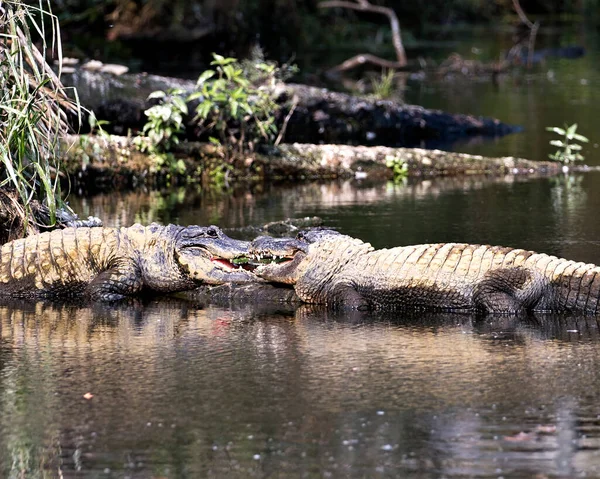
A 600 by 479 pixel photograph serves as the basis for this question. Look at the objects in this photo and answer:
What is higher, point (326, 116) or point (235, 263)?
point (326, 116)

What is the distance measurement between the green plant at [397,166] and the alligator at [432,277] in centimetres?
616

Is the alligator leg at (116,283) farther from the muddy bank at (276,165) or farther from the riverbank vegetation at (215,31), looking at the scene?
the riverbank vegetation at (215,31)

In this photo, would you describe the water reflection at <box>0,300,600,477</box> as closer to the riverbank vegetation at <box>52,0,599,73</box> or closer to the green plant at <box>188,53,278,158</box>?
the green plant at <box>188,53,278,158</box>

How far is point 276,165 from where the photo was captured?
14.5m

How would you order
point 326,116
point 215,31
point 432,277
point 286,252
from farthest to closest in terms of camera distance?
1. point 215,31
2. point 326,116
3. point 286,252
4. point 432,277

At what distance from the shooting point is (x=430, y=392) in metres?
5.90

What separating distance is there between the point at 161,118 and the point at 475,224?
4.49m

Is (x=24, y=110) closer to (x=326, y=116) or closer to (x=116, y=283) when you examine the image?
(x=116, y=283)

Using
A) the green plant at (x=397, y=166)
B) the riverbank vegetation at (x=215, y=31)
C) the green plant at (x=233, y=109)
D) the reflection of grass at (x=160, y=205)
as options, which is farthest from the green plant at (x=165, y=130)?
the riverbank vegetation at (x=215, y=31)

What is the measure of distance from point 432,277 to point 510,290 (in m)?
0.51

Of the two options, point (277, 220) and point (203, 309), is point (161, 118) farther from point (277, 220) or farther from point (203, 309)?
point (203, 309)

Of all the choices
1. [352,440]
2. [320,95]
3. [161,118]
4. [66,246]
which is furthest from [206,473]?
[320,95]

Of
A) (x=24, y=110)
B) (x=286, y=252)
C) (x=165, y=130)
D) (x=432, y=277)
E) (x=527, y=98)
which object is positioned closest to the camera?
(x=432, y=277)

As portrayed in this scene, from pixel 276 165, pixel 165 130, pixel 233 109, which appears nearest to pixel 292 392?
pixel 233 109
